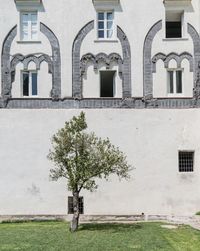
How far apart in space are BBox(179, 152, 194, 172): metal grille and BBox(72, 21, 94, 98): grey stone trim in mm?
5248

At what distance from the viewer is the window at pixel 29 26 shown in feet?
69.6

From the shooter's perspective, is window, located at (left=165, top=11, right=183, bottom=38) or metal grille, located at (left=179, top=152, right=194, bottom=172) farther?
window, located at (left=165, top=11, right=183, bottom=38)

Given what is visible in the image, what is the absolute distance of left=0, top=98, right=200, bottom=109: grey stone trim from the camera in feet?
68.2

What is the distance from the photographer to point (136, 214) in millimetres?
20375

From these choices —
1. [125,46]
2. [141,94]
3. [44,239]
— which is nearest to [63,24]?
[125,46]

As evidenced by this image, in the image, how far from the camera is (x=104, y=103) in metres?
20.8

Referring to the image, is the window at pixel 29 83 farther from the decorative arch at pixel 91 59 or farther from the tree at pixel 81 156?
the tree at pixel 81 156

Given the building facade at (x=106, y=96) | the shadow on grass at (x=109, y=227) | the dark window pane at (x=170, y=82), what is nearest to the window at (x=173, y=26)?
the building facade at (x=106, y=96)

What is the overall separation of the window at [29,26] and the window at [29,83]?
156 centimetres

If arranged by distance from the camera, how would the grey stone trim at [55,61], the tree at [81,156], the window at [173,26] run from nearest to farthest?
the tree at [81,156] < the grey stone trim at [55,61] < the window at [173,26]

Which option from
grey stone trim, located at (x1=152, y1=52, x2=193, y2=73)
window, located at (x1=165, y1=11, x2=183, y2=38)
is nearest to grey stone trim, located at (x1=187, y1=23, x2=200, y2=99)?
grey stone trim, located at (x1=152, y1=52, x2=193, y2=73)

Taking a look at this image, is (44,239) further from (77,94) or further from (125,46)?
(125,46)

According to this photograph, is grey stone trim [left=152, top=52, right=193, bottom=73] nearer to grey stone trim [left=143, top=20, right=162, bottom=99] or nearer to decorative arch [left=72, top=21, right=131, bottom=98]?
grey stone trim [left=143, top=20, right=162, bottom=99]

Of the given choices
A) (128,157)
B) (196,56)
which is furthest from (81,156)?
(196,56)
